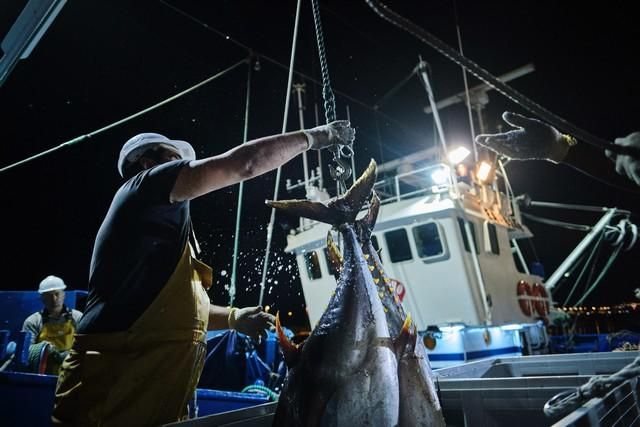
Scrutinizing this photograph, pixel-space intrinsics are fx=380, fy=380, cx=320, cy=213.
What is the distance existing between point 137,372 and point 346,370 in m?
0.92

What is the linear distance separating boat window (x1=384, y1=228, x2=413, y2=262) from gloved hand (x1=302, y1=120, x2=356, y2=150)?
706 centimetres

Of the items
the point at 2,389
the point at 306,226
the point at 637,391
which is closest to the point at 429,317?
the point at 306,226

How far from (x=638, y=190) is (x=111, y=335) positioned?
2279 millimetres

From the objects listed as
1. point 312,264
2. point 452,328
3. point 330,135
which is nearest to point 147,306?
point 330,135

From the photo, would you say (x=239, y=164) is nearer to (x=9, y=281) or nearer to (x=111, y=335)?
(x=111, y=335)

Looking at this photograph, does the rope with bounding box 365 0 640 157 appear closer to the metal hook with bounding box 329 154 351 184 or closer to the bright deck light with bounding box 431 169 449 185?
the metal hook with bounding box 329 154 351 184

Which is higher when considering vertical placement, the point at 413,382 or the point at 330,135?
the point at 330,135

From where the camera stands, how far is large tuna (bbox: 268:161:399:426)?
63.8 inches

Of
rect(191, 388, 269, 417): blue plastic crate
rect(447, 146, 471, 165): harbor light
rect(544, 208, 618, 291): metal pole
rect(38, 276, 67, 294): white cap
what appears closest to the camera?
rect(191, 388, 269, 417): blue plastic crate

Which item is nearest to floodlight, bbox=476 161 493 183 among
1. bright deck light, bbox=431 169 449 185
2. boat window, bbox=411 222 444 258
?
bright deck light, bbox=431 169 449 185

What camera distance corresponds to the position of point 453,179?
900 cm

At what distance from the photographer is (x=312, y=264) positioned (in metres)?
10.7

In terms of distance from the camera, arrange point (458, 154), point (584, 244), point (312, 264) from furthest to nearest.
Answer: point (584, 244)
point (312, 264)
point (458, 154)

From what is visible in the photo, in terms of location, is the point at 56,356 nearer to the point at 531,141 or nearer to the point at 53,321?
the point at 53,321
